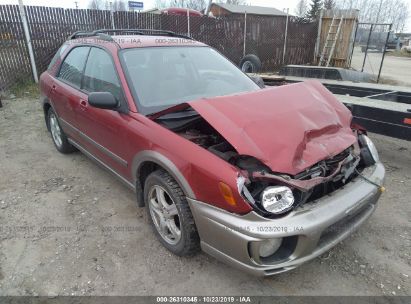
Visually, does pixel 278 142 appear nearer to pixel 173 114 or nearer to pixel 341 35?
pixel 173 114

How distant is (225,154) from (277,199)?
0.50 meters

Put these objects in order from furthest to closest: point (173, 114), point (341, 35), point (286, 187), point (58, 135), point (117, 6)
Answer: point (117, 6), point (341, 35), point (58, 135), point (173, 114), point (286, 187)

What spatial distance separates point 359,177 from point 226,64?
2034 mm

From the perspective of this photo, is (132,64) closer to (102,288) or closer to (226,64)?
(226,64)

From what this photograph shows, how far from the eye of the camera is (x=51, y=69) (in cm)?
467

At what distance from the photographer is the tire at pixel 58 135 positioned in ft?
15.4

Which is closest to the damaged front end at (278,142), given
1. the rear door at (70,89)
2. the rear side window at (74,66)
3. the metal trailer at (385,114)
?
the metal trailer at (385,114)

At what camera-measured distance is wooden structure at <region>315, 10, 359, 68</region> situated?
13.1 meters

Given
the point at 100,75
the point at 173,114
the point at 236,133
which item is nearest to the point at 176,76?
the point at 173,114

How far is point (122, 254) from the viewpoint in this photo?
284cm

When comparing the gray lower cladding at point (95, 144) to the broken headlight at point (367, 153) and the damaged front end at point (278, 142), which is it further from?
the broken headlight at point (367, 153)

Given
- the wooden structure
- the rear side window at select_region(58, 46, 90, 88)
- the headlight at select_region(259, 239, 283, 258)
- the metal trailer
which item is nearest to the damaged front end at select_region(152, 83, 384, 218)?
the headlight at select_region(259, 239, 283, 258)

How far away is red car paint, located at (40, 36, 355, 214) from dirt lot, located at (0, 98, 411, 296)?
22.4 inches

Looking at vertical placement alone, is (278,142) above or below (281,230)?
above
